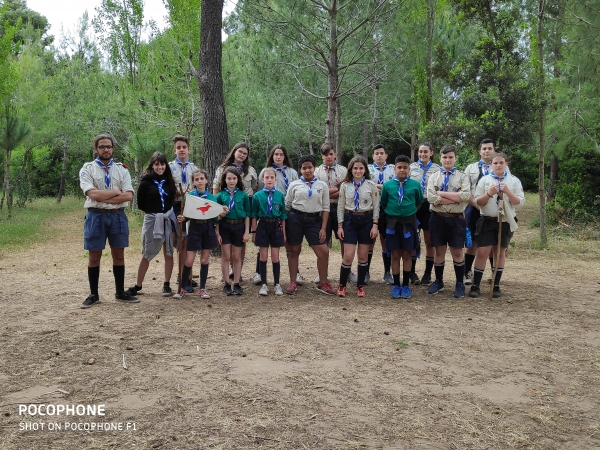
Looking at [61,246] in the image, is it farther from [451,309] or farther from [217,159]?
[451,309]

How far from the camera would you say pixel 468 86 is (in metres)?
13.5

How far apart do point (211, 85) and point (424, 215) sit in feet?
15.3

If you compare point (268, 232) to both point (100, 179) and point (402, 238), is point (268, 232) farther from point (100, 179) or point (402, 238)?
point (100, 179)

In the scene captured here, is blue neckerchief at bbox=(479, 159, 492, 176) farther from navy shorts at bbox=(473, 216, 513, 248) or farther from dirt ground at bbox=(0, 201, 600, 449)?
dirt ground at bbox=(0, 201, 600, 449)

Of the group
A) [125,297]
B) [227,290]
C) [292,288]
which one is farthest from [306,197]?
[125,297]

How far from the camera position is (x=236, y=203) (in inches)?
256

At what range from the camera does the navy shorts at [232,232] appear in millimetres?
6527

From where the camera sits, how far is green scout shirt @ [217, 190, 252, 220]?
6.49m

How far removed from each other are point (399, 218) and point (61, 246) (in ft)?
30.1

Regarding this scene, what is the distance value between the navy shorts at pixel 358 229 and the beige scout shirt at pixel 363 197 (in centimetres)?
9

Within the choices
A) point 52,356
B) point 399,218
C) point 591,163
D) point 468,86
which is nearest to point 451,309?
point 399,218

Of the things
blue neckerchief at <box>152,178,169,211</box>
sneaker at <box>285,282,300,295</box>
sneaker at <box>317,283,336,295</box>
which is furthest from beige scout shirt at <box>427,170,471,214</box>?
blue neckerchief at <box>152,178,169,211</box>

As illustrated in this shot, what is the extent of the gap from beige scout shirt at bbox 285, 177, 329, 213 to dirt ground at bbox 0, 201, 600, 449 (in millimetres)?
1150

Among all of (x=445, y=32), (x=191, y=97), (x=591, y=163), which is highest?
(x=445, y=32)
